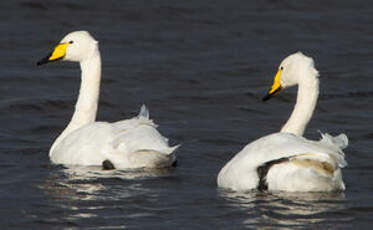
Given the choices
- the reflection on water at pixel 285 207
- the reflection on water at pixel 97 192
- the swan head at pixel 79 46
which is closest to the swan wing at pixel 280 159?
the reflection on water at pixel 285 207

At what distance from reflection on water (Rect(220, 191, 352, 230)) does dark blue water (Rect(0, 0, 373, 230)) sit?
16 millimetres

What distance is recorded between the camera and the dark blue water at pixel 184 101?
8.24 metres

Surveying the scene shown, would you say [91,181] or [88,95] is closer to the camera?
[91,181]

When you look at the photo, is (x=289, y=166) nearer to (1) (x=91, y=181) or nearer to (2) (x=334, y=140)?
(2) (x=334, y=140)

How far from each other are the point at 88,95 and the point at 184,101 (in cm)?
266

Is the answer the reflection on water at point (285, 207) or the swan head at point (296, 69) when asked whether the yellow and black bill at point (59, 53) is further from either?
the reflection on water at point (285, 207)

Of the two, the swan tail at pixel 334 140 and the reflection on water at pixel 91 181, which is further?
the reflection on water at pixel 91 181

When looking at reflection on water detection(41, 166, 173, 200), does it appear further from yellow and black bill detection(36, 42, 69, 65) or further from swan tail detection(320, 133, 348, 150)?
yellow and black bill detection(36, 42, 69, 65)

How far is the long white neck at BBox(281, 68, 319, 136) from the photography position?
9812mm

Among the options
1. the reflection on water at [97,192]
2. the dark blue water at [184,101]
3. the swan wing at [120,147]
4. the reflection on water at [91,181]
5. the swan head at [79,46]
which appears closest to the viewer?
the reflection on water at [97,192]

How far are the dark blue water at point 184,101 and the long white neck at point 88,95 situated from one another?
480mm

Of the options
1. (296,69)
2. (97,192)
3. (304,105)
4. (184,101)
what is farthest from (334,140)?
(184,101)

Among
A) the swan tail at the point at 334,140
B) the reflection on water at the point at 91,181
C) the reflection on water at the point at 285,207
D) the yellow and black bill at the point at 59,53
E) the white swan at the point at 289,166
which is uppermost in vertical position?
the yellow and black bill at the point at 59,53

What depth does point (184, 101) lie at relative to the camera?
13.9 metres
